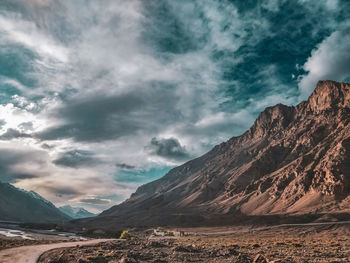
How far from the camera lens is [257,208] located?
168875 millimetres

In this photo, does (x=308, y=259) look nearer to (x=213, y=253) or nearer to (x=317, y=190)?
(x=213, y=253)

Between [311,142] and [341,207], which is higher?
[311,142]

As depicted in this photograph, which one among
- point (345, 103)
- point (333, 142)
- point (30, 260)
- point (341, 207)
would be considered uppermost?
point (345, 103)

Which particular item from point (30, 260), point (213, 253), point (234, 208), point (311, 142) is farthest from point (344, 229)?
point (311, 142)

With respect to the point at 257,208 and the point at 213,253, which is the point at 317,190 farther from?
the point at 213,253

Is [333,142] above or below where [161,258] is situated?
above

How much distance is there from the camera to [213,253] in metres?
34.4

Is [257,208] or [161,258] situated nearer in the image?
[161,258]

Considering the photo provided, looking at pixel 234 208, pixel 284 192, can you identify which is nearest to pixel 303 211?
pixel 284 192

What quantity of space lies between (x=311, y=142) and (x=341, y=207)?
3255 inches

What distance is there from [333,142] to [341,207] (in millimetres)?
63146

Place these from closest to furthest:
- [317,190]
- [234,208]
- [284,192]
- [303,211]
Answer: [303,211] < [317,190] < [284,192] < [234,208]

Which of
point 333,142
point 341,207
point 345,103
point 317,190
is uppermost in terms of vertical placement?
point 345,103

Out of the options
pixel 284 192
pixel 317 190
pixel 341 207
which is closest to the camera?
pixel 341 207
